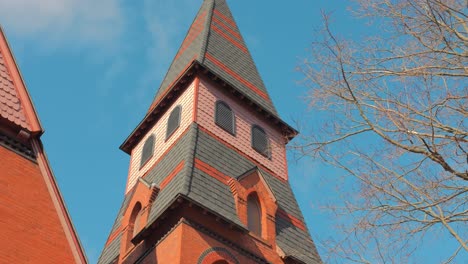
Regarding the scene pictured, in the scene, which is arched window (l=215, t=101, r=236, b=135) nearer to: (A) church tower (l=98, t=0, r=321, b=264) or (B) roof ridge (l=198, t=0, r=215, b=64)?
(A) church tower (l=98, t=0, r=321, b=264)

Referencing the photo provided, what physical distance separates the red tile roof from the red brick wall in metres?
0.63

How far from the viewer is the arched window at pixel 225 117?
22438 millimetres

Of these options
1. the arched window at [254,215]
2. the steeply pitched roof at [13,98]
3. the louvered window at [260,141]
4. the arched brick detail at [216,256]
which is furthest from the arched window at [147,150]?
the steeply pitched roof at [13,98]

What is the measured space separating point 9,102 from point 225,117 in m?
11.5

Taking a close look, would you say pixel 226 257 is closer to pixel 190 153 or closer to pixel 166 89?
pixel 190 153

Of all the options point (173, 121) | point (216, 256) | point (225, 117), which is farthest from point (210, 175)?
point (173, 121)

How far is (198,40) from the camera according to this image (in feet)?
89.3

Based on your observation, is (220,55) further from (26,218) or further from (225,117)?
(26,218)

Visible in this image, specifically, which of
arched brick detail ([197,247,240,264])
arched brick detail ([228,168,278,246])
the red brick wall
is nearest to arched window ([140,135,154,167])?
arched brick detail ([228,168,278,246])

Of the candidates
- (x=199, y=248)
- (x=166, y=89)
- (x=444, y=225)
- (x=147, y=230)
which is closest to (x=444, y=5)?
(x=444, y=225)

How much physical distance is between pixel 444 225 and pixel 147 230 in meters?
10.6

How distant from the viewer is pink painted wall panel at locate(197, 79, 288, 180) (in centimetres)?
2207

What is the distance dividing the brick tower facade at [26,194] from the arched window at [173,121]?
10.5 metres

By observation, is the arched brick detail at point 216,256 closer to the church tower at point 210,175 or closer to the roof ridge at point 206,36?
the church tower at point 210,175
